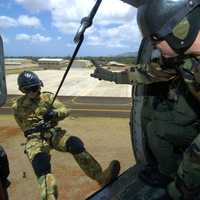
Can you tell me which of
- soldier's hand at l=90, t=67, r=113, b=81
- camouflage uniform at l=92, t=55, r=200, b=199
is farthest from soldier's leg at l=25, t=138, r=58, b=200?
camouflage uniform at l=92, t=55, r=200, b=199

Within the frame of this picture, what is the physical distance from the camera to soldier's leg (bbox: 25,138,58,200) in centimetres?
560

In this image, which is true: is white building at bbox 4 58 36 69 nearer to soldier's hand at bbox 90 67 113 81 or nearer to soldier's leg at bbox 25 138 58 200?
soldier's leg at bbox 25 138 58 200

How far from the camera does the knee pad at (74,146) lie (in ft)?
21.6

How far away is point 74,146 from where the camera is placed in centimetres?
662

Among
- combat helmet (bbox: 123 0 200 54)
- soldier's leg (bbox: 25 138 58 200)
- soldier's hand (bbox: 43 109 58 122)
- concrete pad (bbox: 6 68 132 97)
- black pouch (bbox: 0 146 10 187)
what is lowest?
concrete pad (bbox: 6 68 132 97)

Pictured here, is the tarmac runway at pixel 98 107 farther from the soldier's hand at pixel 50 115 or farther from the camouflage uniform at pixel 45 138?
the soldier's hand at pixel 50 115

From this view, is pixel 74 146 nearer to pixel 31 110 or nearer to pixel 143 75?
pixel 31 110

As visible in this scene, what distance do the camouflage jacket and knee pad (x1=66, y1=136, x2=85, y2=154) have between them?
0.44 meters

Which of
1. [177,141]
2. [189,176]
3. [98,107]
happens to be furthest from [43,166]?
[98,107]

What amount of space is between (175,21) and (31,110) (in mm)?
4679

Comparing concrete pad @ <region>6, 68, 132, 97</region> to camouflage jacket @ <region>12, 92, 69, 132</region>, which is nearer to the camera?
camouflage jacket @ <region>12, 92, 69, 132</region>

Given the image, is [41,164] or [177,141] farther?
[41,164]

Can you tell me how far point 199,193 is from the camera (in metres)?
2.88

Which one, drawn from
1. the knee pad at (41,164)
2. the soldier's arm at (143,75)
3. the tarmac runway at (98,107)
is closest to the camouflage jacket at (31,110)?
the knee pad at (41,164)
